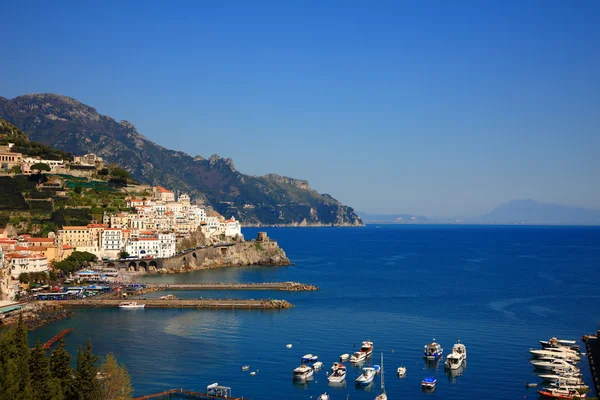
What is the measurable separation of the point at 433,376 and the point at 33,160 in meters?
98.4

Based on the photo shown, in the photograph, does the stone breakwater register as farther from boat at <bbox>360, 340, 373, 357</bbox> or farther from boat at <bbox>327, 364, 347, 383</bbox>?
boat at <bbox>360, 340, 373, 357</bbox>

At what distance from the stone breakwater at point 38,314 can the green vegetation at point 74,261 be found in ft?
53.6

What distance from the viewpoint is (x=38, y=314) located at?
63688 mm

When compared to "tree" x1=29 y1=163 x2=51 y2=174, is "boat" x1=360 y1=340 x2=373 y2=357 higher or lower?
lower

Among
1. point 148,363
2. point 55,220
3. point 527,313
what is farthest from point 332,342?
point 55,220

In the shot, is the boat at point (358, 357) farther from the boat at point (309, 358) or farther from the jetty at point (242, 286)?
the jetty at point (242, 286)

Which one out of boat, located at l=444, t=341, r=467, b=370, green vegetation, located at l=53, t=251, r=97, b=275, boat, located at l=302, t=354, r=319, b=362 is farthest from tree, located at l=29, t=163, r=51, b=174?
boat, located at l=444, t=341, r=467, b=370

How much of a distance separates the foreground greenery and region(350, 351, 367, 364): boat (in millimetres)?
18544

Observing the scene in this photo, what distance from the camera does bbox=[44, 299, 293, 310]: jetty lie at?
70.2 meters

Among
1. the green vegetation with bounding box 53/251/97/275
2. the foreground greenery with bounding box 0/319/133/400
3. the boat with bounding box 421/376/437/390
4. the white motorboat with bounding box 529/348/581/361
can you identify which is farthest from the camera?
the green vegetation with bounding box 53/251/97/275

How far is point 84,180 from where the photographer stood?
4793 inches

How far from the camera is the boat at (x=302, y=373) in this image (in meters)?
44.5

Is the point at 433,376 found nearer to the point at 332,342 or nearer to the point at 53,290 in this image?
the point at 332,342

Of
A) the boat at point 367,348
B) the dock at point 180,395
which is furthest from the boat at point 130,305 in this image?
the dock at point 180,395
